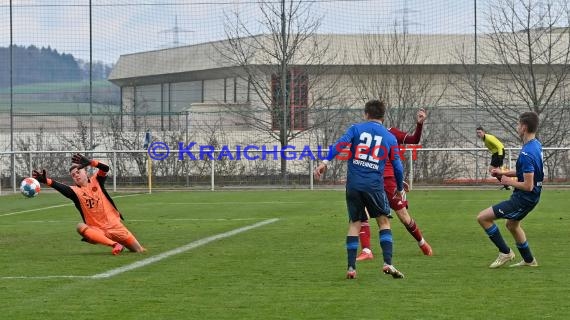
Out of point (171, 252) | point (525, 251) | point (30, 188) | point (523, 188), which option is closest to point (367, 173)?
point (523, 188)

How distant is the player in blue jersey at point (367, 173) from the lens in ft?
32.3

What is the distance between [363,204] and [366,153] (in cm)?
52

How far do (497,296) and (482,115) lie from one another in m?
26.6

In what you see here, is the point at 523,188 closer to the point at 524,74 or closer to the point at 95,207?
the point at 95,207

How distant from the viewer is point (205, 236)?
15.4 metres

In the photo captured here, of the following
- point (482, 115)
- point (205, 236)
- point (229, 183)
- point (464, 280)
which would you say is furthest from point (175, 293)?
point (482, 115)

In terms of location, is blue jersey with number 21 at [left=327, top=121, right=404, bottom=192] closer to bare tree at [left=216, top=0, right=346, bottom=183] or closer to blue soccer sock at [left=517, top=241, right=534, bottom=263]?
blue soccer sock at [left=517, top=241, right=534, bottom=263]

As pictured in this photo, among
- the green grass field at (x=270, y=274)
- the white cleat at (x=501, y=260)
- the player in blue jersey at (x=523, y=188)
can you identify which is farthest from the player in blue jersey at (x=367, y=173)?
the white cleat at (x=501, y=260)

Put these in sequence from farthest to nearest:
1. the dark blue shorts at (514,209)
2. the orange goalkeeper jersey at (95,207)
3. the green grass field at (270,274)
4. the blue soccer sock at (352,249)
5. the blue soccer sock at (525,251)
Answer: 1. the orange goalkeeper jersey at (95,207)
2. the blue soccer sock at (525,251)
3. the dark blue shorts at (514,209)
4. the blue soccer sock at (352,249)
5. the green grass field at (270,274)

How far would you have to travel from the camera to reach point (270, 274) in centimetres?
1034

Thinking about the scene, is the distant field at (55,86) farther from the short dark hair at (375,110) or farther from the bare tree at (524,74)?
the short dark hair at (375,110)

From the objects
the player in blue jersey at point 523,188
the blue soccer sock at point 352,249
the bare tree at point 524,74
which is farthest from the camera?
the bare tree at point 524,74

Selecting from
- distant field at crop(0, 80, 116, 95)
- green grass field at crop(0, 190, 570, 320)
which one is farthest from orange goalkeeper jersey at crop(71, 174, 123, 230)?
distant field at crop(0, 80, 116, 95)

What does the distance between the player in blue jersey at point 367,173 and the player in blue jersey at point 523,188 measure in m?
1.30
